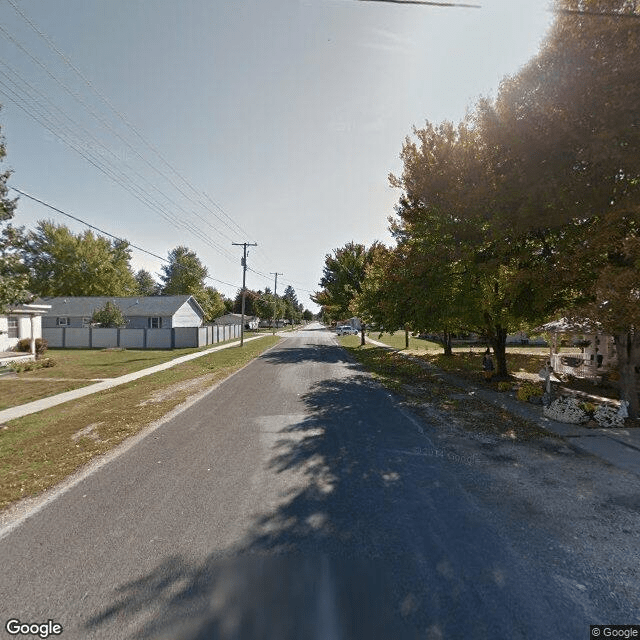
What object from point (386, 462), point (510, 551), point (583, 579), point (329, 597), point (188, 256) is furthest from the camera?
point (188, 256)

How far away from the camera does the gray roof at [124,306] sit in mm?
33219

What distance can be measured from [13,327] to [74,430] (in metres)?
18.5

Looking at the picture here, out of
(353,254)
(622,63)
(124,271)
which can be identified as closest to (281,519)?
(622,63)

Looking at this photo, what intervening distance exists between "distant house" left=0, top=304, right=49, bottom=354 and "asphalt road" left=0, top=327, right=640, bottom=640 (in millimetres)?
19633

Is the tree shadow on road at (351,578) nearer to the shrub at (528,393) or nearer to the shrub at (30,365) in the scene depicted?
the shrub at (528,393)

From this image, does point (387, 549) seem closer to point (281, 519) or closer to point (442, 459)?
point (281, 519)

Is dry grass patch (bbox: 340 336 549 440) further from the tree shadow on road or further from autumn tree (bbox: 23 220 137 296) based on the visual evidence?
autumn tree (bbox: 23 220 137 296)

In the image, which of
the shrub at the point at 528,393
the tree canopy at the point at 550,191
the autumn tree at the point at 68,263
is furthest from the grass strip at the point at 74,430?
the autumn tree at the point at 68,263

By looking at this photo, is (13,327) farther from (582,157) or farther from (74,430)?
(582,157)

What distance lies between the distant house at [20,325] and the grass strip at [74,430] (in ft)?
40.4

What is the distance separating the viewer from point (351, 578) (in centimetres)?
312

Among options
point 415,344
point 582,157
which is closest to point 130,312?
point 415,344

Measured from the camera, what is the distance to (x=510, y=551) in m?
3.51

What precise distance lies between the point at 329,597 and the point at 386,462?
3013mm
